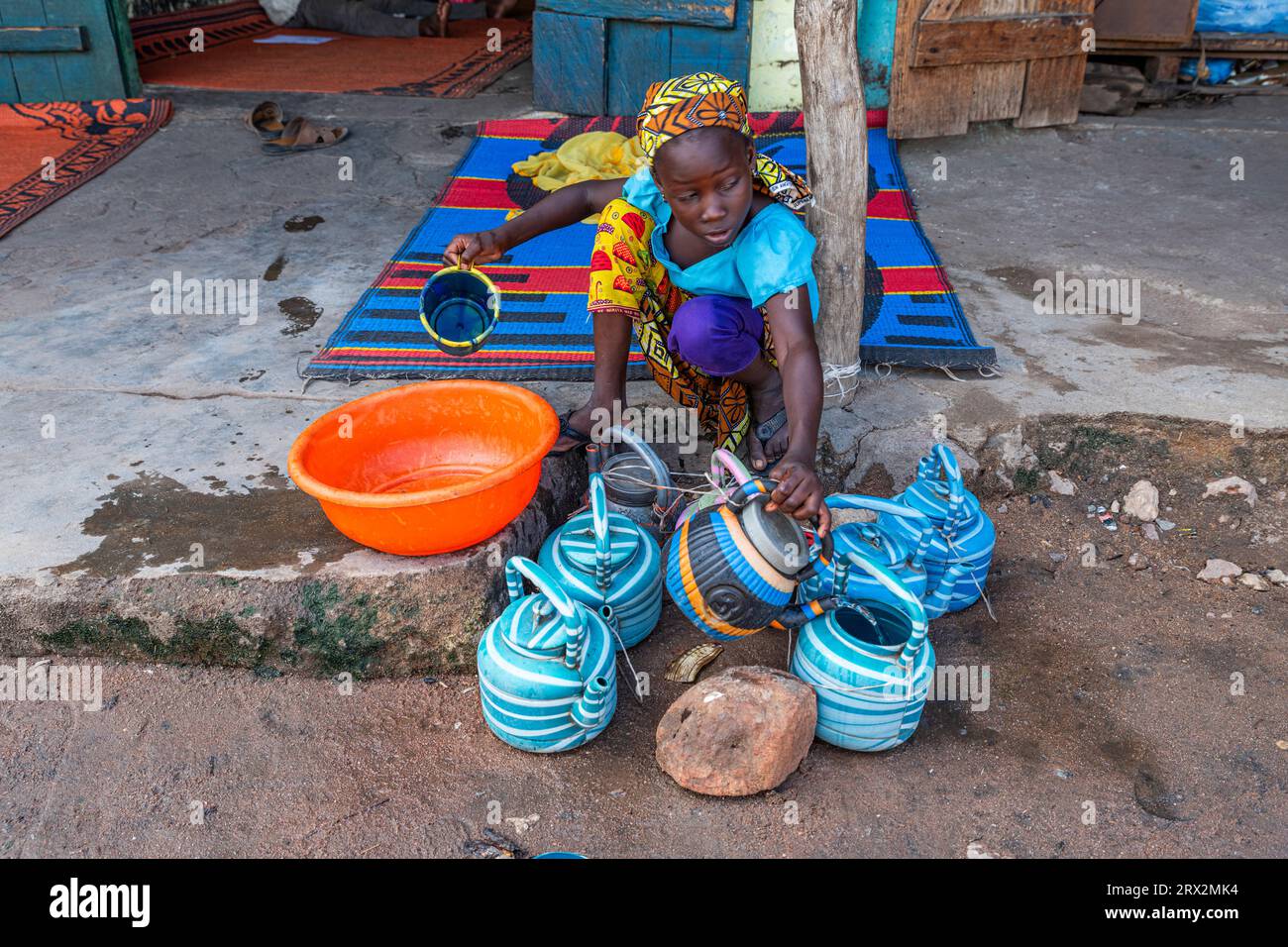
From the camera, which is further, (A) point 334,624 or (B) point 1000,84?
(B) point 1000,84

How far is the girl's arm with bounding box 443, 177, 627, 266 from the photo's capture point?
7.75ft

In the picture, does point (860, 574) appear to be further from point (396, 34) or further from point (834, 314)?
point (396, 34)

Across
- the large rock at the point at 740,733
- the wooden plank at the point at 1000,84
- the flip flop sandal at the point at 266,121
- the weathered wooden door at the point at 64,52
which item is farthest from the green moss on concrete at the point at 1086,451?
the weathered wooden door at the point at 64,52

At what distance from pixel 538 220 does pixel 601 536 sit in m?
0.89

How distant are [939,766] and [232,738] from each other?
A: 4.56ft

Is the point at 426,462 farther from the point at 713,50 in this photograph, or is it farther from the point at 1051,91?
the point at 1051,91

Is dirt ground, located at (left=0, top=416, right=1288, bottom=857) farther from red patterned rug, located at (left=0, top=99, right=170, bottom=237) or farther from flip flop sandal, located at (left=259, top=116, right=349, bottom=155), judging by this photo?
flip flop sandal, located at (left=259, top=116, right=349, bottom=155)

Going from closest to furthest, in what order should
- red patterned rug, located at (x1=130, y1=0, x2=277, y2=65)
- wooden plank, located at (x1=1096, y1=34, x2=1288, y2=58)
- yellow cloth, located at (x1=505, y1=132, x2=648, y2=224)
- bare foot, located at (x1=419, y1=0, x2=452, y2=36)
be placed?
yellow cloth, located at (x1=505, y1=132, x2=648, y2=224), wooden plank, located at (x1=1096, y1=34, x2=1288, y2=58), red patterned rug, located at (x1=130, y1=0, x2=277, y2=65), bare foot, located at (x1=419, y1=0, x2=452, y2=36)

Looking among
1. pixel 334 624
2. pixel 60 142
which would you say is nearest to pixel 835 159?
pixel 334 624

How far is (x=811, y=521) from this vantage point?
179 centimetres

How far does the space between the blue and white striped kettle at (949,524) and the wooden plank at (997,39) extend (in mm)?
3111

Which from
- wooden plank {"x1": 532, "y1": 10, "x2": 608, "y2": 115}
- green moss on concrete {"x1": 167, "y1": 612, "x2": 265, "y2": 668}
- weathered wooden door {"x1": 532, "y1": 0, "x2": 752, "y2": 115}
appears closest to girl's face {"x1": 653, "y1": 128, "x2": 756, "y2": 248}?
green moss on concrete {"x1": 167, "y1": 612, "x2": 265, "y2": 668}

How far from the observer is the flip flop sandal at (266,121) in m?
4.83

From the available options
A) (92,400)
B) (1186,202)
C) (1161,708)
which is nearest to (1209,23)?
(1186,202)
